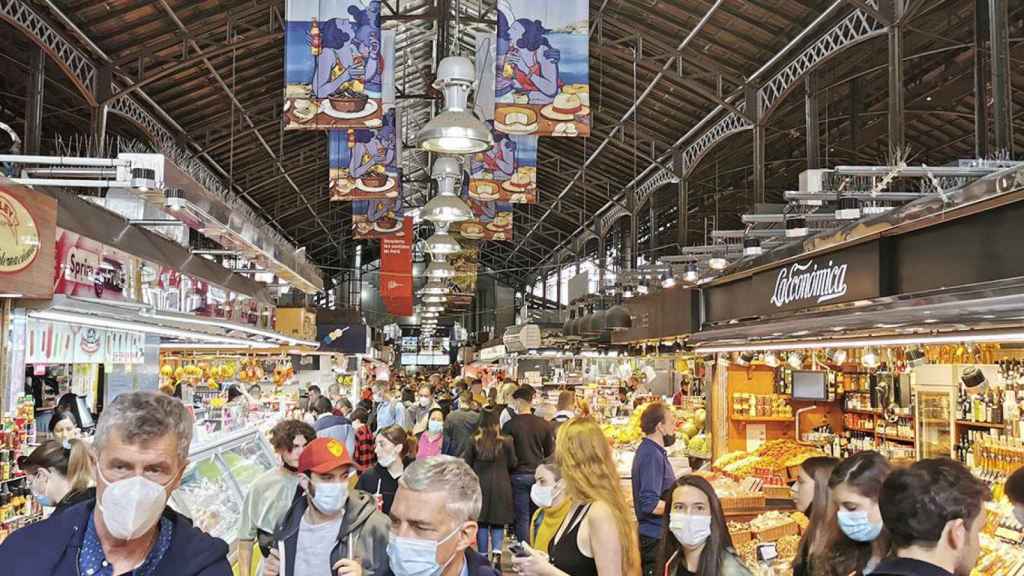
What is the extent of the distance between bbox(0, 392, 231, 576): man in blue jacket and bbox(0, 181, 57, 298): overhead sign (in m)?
3.77

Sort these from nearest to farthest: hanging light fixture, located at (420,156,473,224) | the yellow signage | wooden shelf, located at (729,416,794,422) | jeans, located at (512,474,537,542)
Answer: the yellow signage → hanging light fixture, located at (420,156,473,224) → jeans, located at (512,474,537,542) → wooden shelf, located at (729,416,794,422)

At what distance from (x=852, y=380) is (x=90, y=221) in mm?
8444

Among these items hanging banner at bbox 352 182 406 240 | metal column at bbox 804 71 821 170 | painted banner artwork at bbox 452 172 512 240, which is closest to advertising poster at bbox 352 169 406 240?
hanging banner at bbox 352 182 406 240

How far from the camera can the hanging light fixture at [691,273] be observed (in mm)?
11508

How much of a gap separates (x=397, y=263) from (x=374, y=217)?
399 centimetres

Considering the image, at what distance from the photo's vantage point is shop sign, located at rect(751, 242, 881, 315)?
7160 mm

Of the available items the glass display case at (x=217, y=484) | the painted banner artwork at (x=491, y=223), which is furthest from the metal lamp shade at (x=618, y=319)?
the glass display case at (x=217, y=484)

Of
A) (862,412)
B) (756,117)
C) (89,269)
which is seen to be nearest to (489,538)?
(89,269)

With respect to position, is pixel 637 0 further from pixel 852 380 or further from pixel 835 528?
pixel 835 528

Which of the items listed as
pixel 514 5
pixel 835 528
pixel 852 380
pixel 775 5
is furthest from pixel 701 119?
pixel 835 528

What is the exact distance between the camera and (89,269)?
301 inches

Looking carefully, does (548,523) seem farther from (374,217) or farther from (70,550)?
(374,217)

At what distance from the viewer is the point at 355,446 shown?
31.9 ft

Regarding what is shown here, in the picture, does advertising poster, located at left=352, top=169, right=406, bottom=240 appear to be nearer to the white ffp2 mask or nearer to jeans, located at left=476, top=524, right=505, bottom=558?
jeans, located at left=476, top=524, right=505, bottom=558
